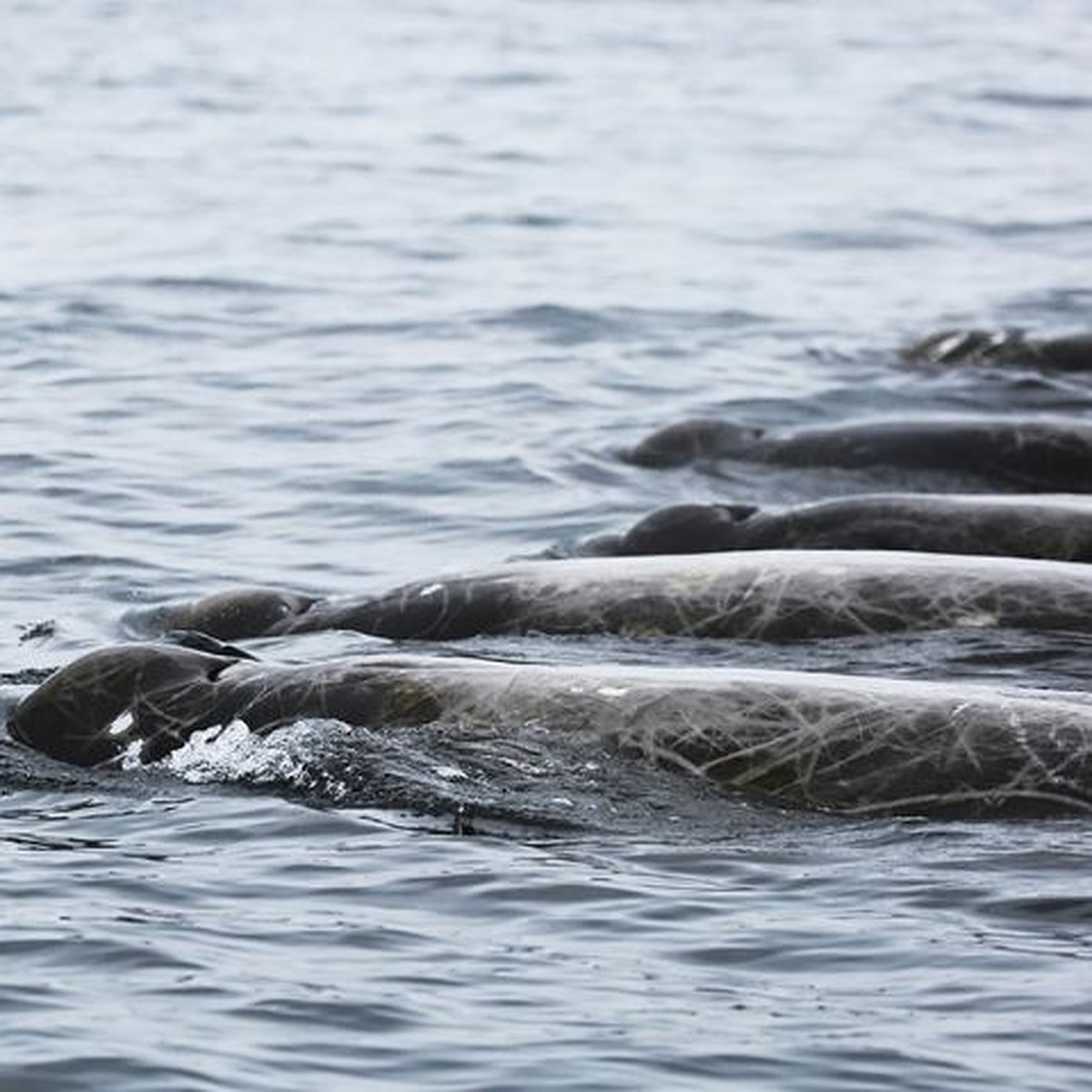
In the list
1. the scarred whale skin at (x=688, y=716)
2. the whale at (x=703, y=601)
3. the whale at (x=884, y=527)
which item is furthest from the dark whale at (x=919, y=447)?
the scarred whale skin at (x=688, y=716)

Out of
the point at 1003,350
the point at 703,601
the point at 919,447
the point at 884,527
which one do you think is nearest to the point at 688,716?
the point at 703,601

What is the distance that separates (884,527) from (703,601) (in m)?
1.67

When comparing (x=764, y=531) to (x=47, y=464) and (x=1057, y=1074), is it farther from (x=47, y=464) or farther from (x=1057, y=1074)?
(x=1057, y=1074)

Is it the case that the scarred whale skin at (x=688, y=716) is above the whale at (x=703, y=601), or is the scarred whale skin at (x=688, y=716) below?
above

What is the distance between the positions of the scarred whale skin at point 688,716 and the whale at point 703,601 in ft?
6.61

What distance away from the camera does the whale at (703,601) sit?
14.4 meters

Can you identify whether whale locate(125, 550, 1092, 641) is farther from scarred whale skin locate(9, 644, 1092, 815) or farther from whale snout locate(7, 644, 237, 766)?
whale snout locate(7, 644, 237, 766)

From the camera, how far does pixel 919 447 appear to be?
18.8 m

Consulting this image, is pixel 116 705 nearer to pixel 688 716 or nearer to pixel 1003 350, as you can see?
pixel 688 716

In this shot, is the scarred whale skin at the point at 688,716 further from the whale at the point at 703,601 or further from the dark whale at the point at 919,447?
the dark whale at the point at 919,447

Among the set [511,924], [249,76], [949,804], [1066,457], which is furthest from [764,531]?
[249,76]

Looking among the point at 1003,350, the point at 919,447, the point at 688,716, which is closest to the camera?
the point at 688,716

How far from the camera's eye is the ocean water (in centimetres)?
972

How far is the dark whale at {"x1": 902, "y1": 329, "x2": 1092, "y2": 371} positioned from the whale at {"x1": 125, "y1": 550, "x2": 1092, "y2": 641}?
26.1 ft
